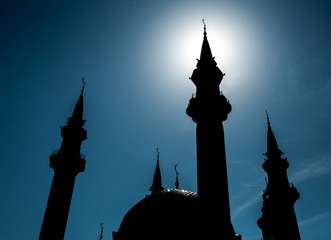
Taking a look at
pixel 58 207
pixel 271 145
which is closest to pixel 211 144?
pixel 58 207

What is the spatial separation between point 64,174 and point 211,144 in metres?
14.8

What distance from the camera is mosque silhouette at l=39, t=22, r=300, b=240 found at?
1916 cm

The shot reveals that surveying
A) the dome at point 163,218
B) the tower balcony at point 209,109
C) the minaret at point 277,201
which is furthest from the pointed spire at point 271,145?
the dome at point 163,218

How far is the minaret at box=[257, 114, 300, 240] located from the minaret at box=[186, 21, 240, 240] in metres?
12.5

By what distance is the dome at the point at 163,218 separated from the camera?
18.6 m

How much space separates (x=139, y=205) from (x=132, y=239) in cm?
286

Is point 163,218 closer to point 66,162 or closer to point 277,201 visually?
point 66,162

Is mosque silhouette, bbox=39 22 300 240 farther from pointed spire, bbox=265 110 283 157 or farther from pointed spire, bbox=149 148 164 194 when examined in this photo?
pointed spire, bbox=149 148 164 194

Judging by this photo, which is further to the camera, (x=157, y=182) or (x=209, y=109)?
(x=157, y=182)

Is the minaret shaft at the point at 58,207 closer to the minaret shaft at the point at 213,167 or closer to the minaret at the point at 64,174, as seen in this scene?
the minaret at the point at 64,174

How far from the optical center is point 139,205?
22.0m

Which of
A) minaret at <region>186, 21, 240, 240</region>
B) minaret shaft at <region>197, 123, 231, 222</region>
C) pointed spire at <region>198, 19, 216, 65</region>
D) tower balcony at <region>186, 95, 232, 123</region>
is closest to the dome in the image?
minaret at <region>186, 21, 240, 240</region>

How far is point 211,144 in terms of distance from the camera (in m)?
22.4

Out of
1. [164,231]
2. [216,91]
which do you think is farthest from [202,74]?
[164,231]
